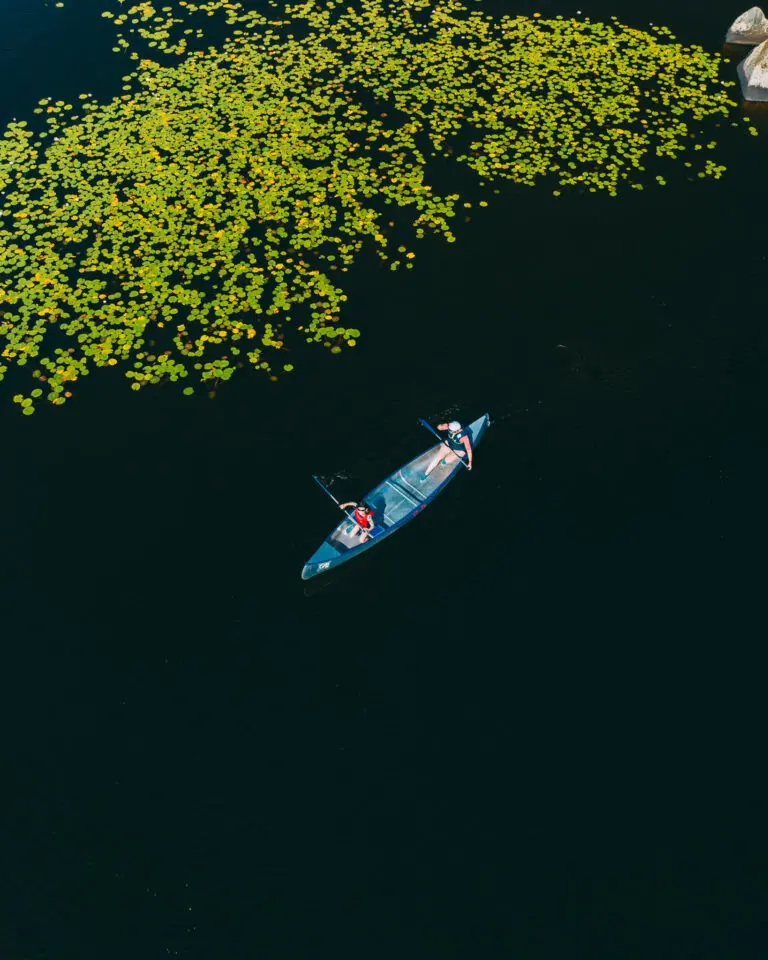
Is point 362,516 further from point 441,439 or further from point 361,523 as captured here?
point 441,439

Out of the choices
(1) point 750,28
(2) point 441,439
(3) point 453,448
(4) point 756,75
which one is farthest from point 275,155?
(1) point 750,28

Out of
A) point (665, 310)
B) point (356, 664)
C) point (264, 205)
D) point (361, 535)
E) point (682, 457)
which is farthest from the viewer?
point (264, 205)

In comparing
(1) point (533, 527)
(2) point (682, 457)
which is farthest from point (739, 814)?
(2) point (682, 457)

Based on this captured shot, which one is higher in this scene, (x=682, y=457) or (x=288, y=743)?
(x=288, y=743)

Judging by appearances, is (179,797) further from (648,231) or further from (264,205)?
(648,231)

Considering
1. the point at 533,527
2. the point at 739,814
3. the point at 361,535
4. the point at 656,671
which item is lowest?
the point at 739,814

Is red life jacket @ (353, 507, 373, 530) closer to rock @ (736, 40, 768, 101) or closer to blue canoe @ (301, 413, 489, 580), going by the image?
blue canoe @ (301, 413, 489, 580)
